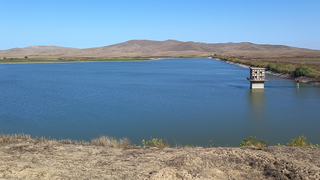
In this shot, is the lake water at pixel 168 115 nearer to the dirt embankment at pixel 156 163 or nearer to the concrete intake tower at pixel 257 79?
the concrete intake tower at pixel 257 79

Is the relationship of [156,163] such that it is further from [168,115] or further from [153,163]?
[168,115]

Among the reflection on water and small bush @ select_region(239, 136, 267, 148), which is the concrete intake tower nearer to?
the reflection on water

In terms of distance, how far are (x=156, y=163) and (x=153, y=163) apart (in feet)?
0.17

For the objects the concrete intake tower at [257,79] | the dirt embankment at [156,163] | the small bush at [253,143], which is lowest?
the small bush at [253,143]

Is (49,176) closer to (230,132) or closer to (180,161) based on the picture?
(180,161)

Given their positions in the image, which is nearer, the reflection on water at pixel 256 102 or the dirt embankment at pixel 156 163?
the dirt embankment at pixel 156 163

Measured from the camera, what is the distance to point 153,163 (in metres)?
5.48

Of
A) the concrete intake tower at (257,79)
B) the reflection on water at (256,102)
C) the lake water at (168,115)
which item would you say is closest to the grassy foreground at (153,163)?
the lake water at (168,115)

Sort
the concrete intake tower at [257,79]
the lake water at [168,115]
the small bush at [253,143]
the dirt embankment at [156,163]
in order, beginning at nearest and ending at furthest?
the dirt embankment at [156,163], the small bush at [253,143], the lake water at [168,115], the concrete intake tower at [257,79]

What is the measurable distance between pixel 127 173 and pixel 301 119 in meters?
9.64

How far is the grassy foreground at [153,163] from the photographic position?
493 centimetres

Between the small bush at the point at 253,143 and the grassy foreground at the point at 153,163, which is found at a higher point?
the grassy foreground at the point at 153,163

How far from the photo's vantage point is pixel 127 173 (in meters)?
4.99

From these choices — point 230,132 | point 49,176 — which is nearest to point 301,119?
point 230,132
